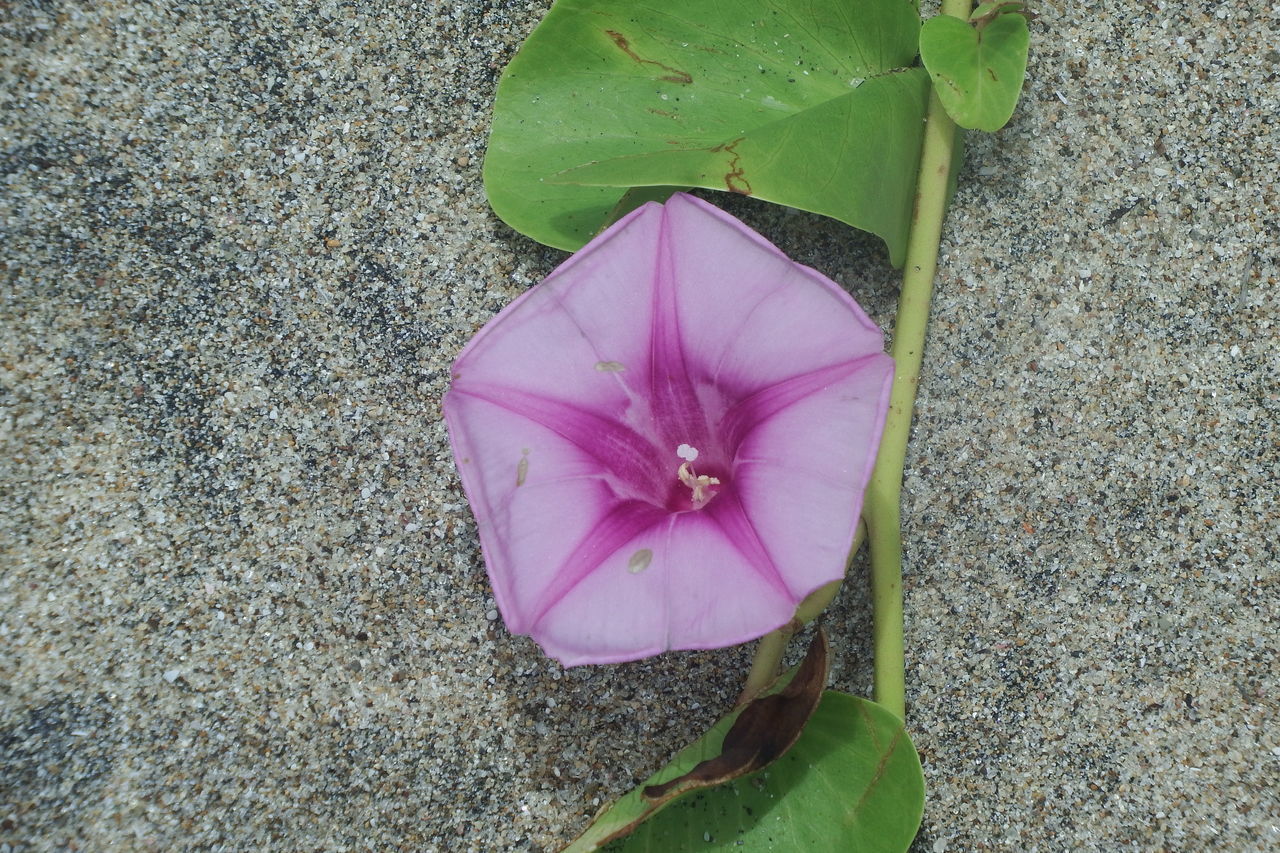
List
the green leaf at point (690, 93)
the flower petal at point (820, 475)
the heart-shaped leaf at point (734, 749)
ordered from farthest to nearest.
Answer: the green leaf at point (690, 93) → the heart-shaped leaf at point (734, 749) → the flower petal at point (820, 475)

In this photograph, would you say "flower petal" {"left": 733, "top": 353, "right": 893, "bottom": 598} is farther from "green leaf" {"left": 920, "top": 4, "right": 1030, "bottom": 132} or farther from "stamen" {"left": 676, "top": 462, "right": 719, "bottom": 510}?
"green leaf" {"left": 920, "top": 4, "right": 1030, "bottom": 132}

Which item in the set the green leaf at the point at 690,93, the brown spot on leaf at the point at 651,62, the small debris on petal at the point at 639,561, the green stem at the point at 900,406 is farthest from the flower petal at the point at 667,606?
the brown spot on leaf at the point at 651,62

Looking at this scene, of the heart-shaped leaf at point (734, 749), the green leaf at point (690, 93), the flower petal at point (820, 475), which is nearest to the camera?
the flower petal at point (820, 475)

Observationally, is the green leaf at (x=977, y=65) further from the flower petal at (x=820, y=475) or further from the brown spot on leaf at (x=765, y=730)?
the brown spot on leaf at (x=765, y=730)

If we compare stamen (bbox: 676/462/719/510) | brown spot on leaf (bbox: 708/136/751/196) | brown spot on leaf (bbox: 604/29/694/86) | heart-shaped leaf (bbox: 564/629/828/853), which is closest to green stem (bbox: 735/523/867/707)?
heart-shaped leaf (bbox: 564/629/828/853)

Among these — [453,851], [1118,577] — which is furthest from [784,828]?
[1118,577]
